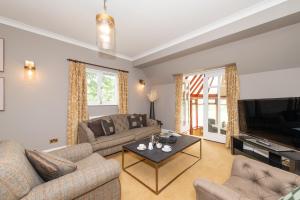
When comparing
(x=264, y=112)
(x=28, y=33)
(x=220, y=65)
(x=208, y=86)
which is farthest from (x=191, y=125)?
(x=28, y=33)

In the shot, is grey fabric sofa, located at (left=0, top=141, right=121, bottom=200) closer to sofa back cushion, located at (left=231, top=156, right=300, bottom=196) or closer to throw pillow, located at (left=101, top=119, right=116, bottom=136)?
sofa back cushion, located at (left=231, top=156, right=300, bottom=196)

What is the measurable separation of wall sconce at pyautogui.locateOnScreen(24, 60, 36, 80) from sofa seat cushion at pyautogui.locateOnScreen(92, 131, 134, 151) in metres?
1.91

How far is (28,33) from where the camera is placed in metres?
2.77

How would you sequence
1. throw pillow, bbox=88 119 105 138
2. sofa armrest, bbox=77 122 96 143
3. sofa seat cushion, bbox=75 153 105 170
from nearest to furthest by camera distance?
sofa seat cushion, bbox=75 153 105 170 < sofa armrest, bbox=77 122 96 143 < throw pillow, bbox=88 119 105 138

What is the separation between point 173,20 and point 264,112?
2304mm

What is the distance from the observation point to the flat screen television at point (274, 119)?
1951 millimetres

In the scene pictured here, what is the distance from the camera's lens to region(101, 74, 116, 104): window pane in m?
4.03

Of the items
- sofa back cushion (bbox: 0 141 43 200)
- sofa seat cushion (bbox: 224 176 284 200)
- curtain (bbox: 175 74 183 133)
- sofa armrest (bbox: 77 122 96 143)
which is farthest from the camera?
curtain (bbox: 175 74 183 133)

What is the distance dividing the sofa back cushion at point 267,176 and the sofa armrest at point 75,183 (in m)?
1.37

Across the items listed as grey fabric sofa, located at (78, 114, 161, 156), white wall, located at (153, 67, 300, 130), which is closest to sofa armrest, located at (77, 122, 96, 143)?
grey fabric sofa, located at (78, 114, 161, 156)

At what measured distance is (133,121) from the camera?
12.8ft

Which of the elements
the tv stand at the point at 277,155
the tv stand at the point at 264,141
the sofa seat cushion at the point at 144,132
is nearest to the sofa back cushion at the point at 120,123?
the sofa seat cushion at the point at 144,132

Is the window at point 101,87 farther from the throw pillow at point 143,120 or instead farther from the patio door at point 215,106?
the patio door at point 215,106

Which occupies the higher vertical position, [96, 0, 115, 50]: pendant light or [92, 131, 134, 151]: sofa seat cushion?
[96, 0, 115, 50]: pendant light
